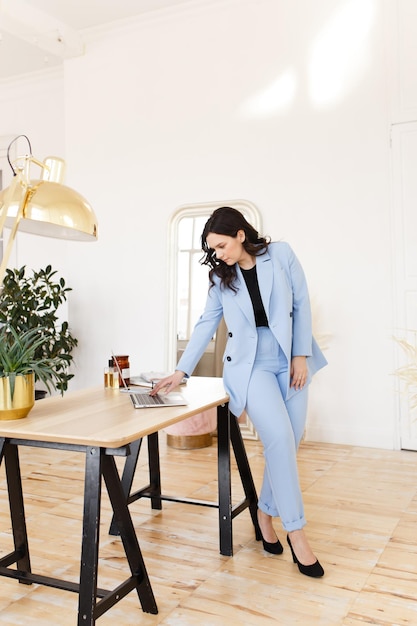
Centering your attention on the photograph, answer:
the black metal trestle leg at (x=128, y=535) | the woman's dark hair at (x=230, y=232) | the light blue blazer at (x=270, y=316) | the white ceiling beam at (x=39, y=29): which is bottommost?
the black metal trestle leg at (x=128, y=535)

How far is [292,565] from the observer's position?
2379mm

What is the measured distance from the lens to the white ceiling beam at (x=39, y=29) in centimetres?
468

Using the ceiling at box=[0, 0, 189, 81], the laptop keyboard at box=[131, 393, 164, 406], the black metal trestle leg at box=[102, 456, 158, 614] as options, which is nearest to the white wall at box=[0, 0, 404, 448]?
the ceiling at box=[0, 0, 189, 81]

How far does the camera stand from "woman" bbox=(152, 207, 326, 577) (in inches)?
91.0

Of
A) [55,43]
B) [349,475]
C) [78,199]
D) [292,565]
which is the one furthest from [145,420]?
[55,43]

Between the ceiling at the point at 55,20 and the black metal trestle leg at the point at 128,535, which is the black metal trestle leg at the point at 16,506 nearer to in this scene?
the black metal trestle leg at the point at 128,535

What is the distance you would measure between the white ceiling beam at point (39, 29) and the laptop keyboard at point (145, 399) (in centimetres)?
365

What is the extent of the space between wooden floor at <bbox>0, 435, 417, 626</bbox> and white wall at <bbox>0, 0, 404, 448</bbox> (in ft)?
3.66

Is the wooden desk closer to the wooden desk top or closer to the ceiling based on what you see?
the wooden desk top

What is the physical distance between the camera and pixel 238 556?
247 centimetres

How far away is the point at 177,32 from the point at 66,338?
2.82 m

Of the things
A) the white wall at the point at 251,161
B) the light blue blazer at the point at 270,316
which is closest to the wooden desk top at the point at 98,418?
the light blue blazer at the point at 270,316

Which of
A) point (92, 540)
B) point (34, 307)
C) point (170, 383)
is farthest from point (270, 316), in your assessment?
point (34, 307)

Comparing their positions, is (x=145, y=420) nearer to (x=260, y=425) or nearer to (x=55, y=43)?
(x=260, y=425)
